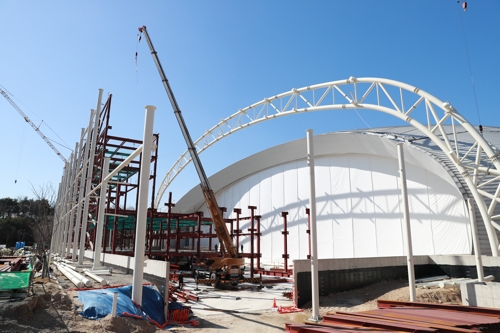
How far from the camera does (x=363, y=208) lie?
31.4 metres

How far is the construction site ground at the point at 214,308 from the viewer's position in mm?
8516

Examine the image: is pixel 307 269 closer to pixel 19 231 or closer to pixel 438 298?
pixel 438 298

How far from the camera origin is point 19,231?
73938mm

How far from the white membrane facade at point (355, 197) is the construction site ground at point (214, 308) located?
30.5 ft

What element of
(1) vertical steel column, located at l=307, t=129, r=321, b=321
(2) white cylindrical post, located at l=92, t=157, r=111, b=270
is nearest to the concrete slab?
(1) vertical steel column, located at l=307, t=129, r=321, b=321

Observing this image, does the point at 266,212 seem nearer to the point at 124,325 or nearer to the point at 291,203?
the point at 291,203

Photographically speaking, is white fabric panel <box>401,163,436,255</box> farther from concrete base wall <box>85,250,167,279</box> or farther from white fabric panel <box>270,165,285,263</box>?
concrete base wall <box>85,250,167,279</box>

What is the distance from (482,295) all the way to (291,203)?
2609 centimetres

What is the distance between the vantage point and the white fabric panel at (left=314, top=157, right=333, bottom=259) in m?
33.3

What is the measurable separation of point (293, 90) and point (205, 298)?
18264 millimetres

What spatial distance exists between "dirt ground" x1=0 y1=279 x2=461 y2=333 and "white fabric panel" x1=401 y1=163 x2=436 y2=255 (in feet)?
35.4

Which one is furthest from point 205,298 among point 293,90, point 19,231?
point 19,231

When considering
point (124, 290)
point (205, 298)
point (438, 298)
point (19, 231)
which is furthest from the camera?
point (19, 231)

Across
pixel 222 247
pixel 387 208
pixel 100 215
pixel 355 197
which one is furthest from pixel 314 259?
pixel 355 197
